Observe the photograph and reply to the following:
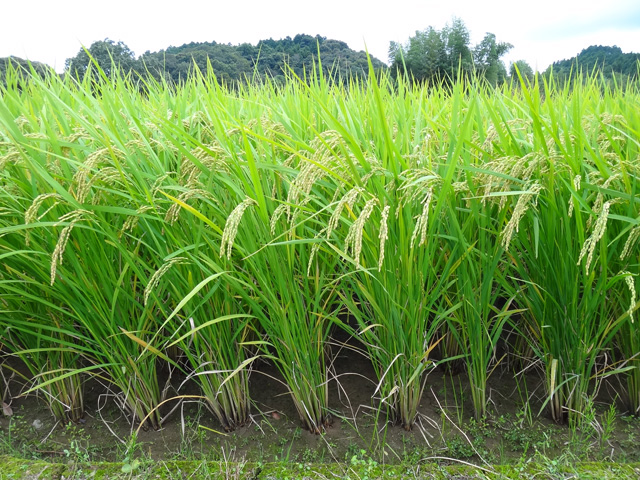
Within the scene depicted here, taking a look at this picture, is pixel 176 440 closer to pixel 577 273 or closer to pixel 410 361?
pixel 410 361

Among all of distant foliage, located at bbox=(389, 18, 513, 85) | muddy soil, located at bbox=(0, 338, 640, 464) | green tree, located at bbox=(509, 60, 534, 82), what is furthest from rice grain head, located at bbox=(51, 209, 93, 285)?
distant foliage, located at bbox=(389, 18, 513, 85)

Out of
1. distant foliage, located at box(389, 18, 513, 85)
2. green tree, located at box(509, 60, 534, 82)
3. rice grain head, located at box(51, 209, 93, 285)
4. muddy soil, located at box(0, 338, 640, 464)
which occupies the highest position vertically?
distant foliage, located at box(389, 18, 513, 85)

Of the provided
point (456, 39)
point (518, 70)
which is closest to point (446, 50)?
point (456, 39)

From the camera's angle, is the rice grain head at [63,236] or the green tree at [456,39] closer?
the rice grain head at [63,236]

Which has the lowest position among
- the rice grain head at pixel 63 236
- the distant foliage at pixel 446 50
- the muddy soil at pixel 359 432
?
the muddy soil at pixel 359 432

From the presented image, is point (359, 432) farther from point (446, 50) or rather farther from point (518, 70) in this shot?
point (446, 50)

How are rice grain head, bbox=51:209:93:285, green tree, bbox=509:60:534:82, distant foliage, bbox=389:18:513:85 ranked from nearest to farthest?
rice grain head, bbox=51:209:93:285 → green tree, bbox=509:60:534:82 → distant foliage, bbox=389:18:513:85

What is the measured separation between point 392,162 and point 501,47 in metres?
37.9

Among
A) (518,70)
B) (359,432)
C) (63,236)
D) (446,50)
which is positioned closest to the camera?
(63,236)

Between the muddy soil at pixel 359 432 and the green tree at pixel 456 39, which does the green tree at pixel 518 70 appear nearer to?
the muddy soil at pixel 359 432

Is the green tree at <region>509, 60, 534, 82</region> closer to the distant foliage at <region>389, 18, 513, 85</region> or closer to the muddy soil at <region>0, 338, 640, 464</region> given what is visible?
the muddy soil at <region>0, 338, 640, 464</region>

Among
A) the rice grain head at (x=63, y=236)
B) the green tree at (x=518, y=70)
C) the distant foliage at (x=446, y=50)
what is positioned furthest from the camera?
the distant foliage at (x=446, y=50)

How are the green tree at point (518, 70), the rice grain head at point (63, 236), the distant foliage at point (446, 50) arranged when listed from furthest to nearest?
the distant foliage at point (446, 50) < the green tree at point (518, 70) < the rice grain head at point (63, 236)

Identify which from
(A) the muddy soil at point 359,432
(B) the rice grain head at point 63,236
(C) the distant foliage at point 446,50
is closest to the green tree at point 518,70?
(A) the muddy soil at point 359,432
